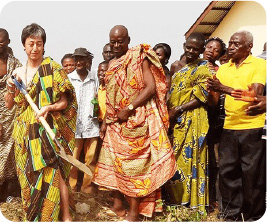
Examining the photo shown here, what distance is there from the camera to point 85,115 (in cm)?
528

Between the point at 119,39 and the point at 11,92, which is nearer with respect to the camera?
the point at 11,92

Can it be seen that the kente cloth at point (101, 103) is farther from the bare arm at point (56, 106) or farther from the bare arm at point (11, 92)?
the bare arm at point (11, 92)

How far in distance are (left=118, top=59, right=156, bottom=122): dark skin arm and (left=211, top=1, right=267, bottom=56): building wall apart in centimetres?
596

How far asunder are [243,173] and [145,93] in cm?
134

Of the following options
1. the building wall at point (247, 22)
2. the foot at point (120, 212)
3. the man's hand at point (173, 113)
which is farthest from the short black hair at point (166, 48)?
the building wall at point (247, 22)

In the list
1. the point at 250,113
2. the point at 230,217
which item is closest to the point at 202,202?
the point at 230,217

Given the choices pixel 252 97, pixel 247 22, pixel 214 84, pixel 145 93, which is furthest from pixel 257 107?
pixel 247 22

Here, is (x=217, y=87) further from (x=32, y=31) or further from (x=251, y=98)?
(x=32, y=31)

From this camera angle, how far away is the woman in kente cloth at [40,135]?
386 cm

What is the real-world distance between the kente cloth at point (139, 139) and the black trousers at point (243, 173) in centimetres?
62

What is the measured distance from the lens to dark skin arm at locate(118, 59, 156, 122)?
415cm

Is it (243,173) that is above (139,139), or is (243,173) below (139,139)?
below

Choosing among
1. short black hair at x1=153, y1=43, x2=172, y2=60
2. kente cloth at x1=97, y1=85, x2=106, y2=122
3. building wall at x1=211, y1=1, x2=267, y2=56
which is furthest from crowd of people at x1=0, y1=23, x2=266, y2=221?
building wall at x1=211, y1=1, x2=267, y2=56

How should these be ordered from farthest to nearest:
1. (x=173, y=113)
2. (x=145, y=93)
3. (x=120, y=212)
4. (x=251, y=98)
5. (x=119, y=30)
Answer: (x=173, y=113) < (x=120, y=212) < (x=119, y=30) < (x=145, y=93) < (x=251, y=98)
